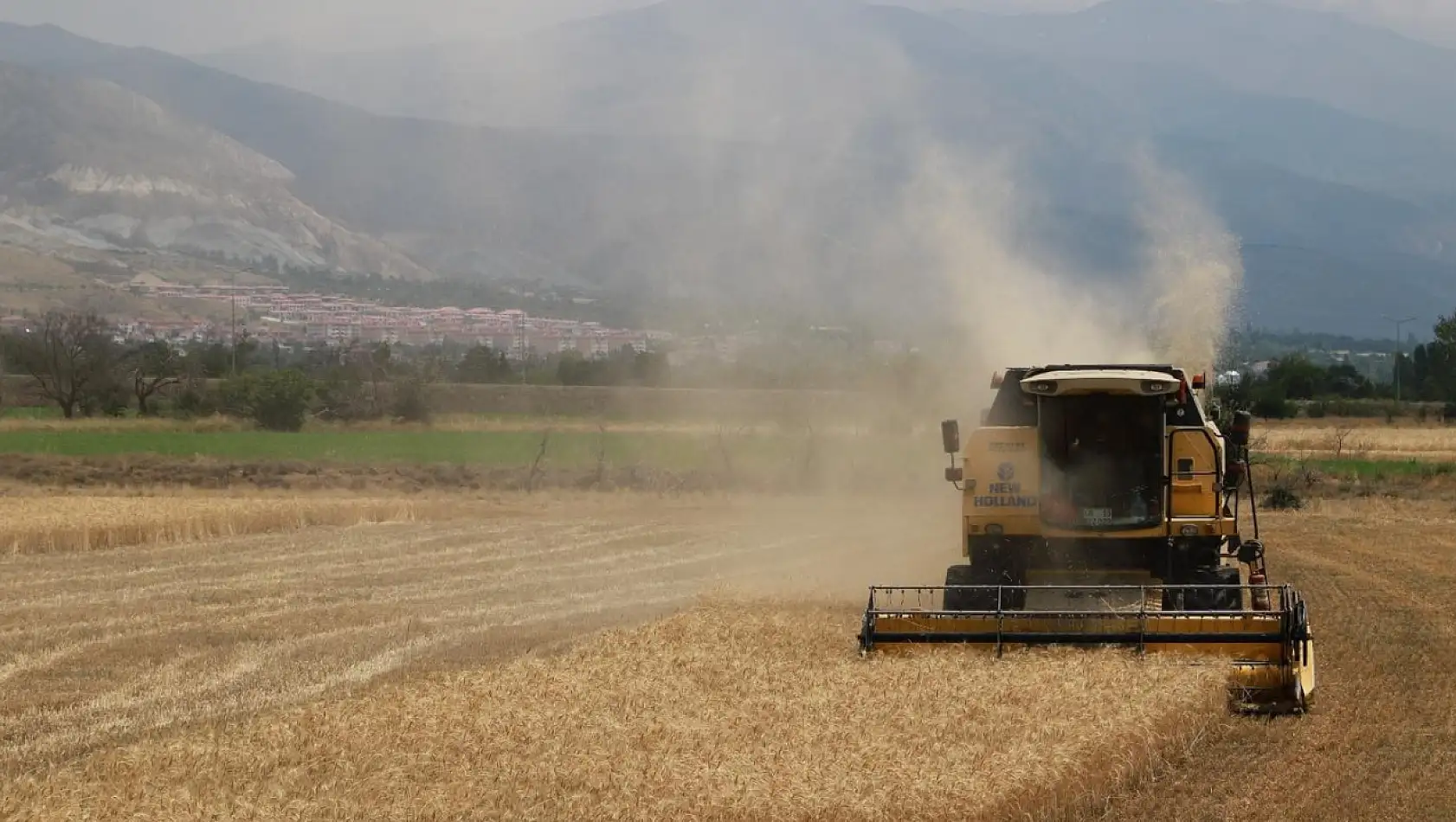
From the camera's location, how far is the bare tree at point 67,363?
262 feet

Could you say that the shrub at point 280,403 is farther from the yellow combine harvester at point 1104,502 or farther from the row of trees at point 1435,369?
the row of trees at point 1435,369

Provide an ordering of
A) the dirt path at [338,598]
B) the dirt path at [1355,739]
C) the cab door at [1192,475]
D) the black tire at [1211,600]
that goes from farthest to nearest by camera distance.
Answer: the cab door at [1192,475] → the black tire at [1211,600] → the dirt path at [338,598] → the dirt path at [1355,739]

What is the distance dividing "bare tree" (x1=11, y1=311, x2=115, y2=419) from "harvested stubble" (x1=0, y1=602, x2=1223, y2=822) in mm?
69767

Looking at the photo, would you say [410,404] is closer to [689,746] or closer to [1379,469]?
[1379,469]

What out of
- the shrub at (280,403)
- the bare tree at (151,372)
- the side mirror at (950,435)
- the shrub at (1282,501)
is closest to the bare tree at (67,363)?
the bare tree at (151,372)

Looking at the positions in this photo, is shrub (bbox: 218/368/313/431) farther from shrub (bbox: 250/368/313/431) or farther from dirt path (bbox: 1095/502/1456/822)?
dirt path (bbox: 1095/502/1456/822)

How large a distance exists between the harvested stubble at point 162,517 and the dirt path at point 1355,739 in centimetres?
2056

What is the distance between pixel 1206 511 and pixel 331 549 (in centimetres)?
1807

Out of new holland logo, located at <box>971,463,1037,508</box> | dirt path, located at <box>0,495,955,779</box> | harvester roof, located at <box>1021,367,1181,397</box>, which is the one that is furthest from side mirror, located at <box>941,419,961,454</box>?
dirt path, located at <box>0,495,955,779</box>

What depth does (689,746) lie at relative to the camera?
1198 cm

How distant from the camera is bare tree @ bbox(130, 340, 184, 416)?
79562mm

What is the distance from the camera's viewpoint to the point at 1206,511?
1741 centimetres

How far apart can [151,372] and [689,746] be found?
75.2 metres

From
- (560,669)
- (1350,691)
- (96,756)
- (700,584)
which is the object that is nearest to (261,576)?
(700,584)
